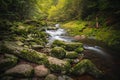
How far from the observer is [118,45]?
11.4m

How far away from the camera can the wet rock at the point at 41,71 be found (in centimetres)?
688

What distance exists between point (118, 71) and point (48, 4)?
143ft

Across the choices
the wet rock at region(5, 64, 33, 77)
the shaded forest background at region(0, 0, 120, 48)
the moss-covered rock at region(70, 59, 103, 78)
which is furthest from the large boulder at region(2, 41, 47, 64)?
the shaded forest background at region(0, 0, 120, 48)

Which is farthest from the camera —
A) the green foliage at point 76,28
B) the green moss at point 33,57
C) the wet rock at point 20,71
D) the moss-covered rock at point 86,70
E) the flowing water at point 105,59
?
the green foliage at point 76,28

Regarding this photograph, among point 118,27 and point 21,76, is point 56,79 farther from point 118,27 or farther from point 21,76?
point 118,27

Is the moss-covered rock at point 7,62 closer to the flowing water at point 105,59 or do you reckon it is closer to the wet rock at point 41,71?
the wet rock at point 41,71

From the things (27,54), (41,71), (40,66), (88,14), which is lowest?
(41,71)

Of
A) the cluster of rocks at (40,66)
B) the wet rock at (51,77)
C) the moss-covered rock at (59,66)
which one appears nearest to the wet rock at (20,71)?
the cluster of rocks at (40,66)

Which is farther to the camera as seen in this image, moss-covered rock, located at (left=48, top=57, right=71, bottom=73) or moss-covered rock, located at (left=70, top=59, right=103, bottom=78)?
moss-covered rock, located at (left=48, top=57, right=71, bottom=73)

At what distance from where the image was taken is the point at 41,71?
704 centimetres

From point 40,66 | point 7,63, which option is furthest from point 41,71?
point 7,63

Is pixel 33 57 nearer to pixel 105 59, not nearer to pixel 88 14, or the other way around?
pixel 105 59

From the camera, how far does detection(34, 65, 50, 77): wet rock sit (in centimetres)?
688

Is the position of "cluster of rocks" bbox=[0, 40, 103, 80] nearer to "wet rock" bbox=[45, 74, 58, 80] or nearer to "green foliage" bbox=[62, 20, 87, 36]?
"wet rock" bbox=[45, 74, 58, 80]
